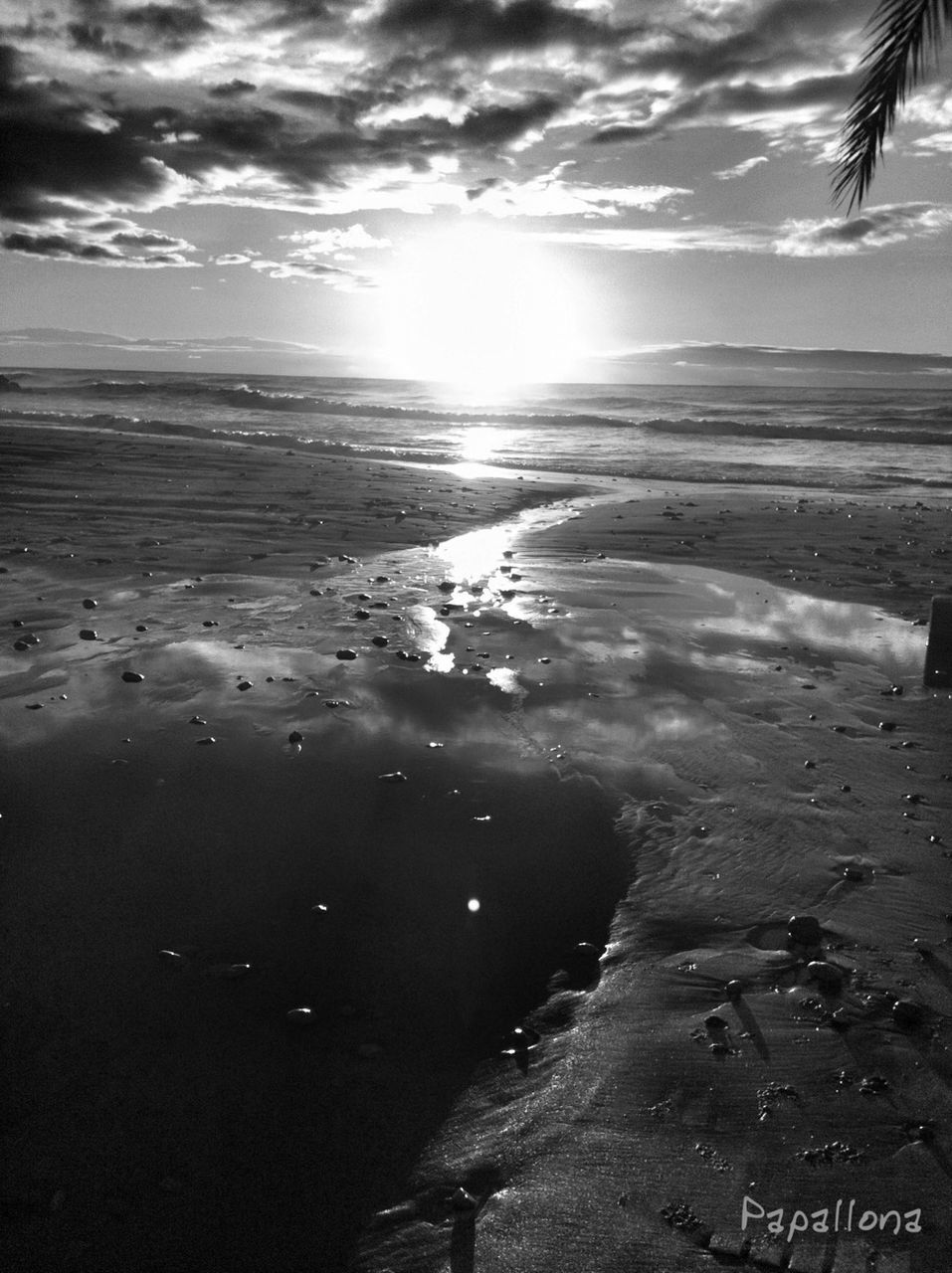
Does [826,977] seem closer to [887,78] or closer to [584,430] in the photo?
[887,78]

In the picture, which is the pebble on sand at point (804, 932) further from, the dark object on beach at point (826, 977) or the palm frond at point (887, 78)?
the palm frond at point (887, 78)

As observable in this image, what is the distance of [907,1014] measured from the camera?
2795mm

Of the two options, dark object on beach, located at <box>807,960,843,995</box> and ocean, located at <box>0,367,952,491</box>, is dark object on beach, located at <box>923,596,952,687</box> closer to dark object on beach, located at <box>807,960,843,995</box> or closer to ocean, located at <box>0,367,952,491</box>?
dark object on beach, located at <box>807,960,843,995</box>

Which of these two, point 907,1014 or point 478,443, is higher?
point 478,443

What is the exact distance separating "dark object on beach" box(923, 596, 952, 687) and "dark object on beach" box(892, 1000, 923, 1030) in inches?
133

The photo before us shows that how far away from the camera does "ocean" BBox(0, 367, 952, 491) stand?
1833 cm

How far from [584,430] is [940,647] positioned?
23.8 m

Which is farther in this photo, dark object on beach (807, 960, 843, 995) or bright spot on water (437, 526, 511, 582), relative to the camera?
bright spot on water (437, 526, 511, 582)

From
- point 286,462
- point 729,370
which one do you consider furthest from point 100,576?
point 729,370

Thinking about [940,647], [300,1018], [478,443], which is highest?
[478,443]

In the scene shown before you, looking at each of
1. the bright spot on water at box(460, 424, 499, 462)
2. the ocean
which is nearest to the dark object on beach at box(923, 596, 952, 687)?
the ocean

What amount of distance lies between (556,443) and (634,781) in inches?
783

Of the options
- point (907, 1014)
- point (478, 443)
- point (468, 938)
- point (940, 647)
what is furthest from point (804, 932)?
point (478, 443)

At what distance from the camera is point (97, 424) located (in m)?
23.2
